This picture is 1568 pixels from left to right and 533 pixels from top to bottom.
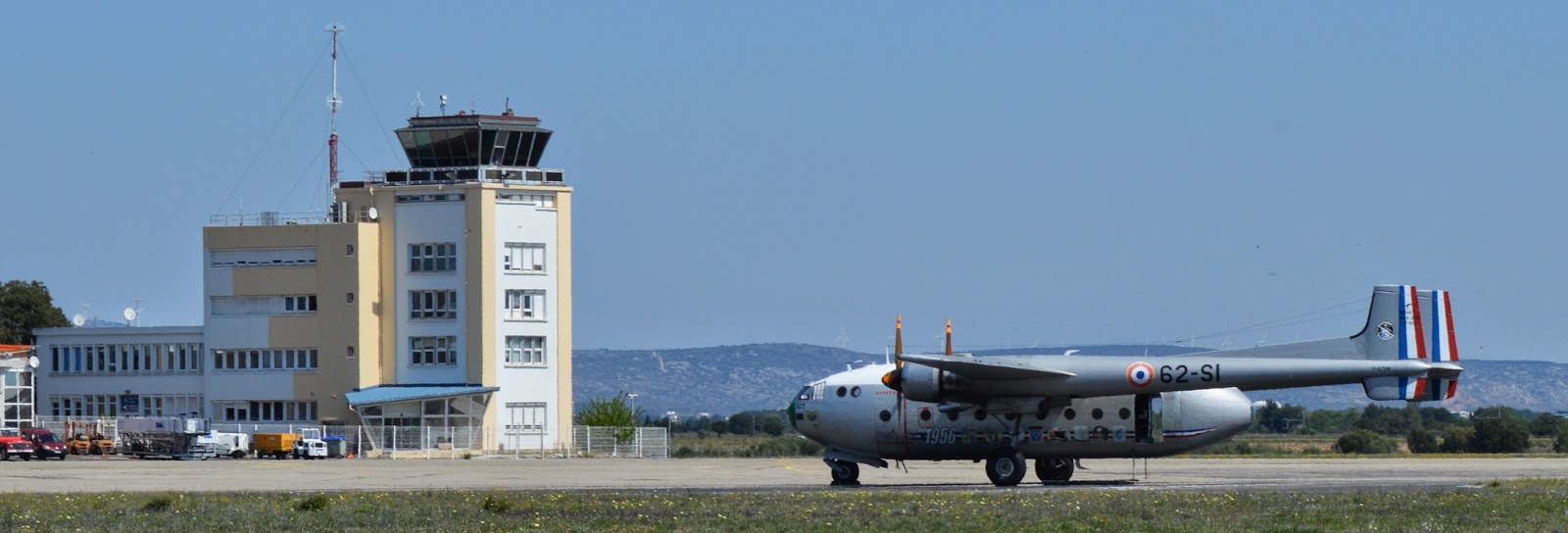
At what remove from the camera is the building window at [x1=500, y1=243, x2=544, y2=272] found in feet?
266

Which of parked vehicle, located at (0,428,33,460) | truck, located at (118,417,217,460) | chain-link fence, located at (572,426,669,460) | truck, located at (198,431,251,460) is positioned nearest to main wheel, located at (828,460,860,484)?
truck, located at (118,417,217,460)

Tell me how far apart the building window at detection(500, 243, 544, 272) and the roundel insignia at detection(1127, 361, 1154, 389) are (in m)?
45.0

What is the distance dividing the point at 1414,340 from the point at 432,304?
5123 centimetres

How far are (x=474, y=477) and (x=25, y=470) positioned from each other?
14002mm

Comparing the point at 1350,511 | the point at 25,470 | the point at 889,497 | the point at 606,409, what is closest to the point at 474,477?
the point at 25,470

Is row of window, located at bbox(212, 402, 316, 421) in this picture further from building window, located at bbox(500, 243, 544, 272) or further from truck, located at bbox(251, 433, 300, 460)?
building window, located at bbox(500, 243, 544, 272)

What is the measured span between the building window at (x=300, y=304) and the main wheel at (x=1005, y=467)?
46.9m

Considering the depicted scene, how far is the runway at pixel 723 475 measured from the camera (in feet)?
136

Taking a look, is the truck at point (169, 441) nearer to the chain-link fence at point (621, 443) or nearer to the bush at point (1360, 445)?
the chain-link fence at point (621, 443)

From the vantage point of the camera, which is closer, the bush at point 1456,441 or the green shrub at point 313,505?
the green shrub at point 313,505

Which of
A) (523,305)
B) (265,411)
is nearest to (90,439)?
(265,411)

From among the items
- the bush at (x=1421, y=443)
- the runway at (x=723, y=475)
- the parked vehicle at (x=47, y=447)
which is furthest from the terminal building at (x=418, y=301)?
the bush at (x=1421, y=443)

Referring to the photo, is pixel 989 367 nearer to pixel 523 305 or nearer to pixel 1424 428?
pixel 523 305

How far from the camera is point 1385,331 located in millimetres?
39562
